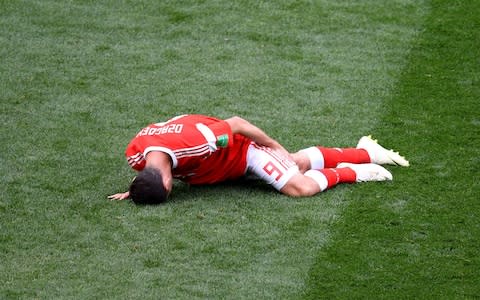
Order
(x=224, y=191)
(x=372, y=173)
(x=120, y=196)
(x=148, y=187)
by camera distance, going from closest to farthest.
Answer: (x=148, y=187)
(x=120, y=196)
(x=224, y=191)
(x=372, y=173)

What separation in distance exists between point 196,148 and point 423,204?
1.51 meters

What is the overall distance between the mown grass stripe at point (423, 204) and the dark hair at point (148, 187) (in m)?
1.12

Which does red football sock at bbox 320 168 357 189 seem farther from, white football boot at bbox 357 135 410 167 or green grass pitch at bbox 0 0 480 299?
white football boot at bbox 357 135 410 167

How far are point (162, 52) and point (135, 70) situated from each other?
1.44 feet

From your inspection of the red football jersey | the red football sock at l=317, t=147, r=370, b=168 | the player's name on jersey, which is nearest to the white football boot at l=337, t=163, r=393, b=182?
the red football sock at l=317, t=147, r=370, b=168

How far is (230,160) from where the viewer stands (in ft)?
24.6

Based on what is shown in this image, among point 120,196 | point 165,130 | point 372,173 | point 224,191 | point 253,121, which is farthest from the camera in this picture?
point 253,121

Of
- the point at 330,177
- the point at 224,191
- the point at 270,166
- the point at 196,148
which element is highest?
the point at 196,148

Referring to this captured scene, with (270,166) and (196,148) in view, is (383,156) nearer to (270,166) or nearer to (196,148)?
(270,166)

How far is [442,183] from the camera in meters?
7.66

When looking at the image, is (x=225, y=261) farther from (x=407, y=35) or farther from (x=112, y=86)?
(x=407, y=35)

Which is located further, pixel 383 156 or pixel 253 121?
pixel 253 121

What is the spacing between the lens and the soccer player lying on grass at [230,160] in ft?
23.6

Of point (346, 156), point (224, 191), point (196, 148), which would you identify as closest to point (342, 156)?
point (346, 156)
